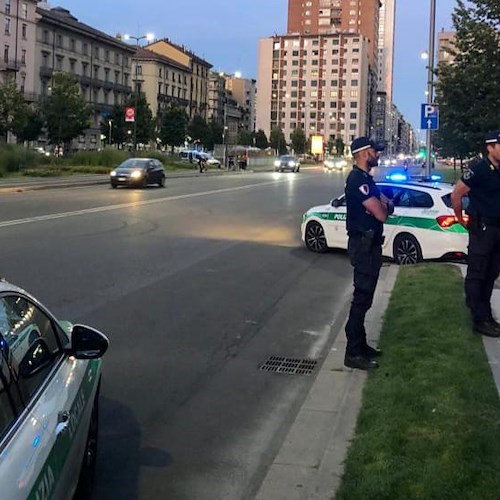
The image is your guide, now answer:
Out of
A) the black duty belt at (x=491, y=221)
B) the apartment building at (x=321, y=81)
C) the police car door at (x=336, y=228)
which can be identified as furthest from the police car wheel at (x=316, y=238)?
the apartment building at (x=321, y=81)

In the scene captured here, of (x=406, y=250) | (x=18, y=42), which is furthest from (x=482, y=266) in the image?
(x=18, y=42)

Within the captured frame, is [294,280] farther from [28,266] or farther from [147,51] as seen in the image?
[147,51]

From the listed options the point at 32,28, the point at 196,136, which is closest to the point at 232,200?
the point at 32,28

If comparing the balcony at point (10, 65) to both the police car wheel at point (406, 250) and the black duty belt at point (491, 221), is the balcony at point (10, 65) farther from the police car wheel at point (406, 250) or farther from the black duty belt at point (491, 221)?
the black duty belt at point (491, 221)

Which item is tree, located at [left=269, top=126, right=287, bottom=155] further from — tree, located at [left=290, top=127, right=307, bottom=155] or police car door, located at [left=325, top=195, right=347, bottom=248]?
police car door, located at [left=325, top=195, right=347, bottom=248]

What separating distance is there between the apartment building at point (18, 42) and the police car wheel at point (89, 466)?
88.0 m

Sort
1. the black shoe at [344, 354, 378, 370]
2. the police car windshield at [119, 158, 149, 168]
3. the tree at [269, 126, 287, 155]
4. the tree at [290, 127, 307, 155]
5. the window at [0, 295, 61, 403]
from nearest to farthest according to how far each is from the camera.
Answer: the window at [0, 295, 61, 403] → the black shoe at [344, 354, 378, 370] → the police car windshield at [119, 158, 149, 168] → the tree at [269, 126, 287, 155] → the tree at [290, 127, 307, 155]

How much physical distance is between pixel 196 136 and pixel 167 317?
404ft

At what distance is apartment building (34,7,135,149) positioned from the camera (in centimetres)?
9644

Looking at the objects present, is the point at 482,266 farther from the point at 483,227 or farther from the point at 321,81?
the point at 321,81

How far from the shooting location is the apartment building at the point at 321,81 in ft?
621

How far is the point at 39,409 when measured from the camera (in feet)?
9.48

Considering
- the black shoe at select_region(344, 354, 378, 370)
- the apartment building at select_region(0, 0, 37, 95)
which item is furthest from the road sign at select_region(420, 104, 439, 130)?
the apartment building at select_region(0, 0, 37, 95)

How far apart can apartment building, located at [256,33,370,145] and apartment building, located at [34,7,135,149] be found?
79.2 metres
